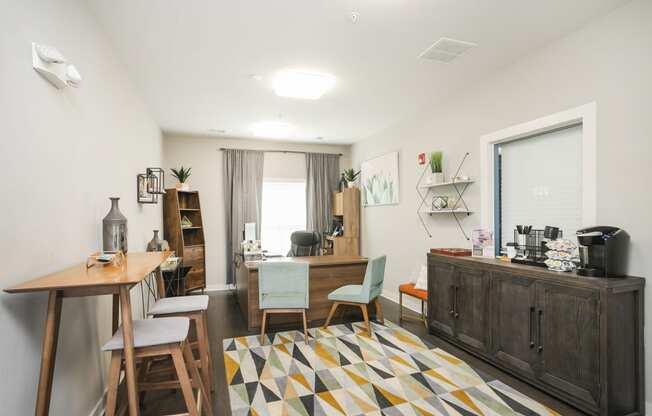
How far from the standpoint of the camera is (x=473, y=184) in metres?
3.73

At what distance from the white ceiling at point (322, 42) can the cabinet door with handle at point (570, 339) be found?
199 centimetres

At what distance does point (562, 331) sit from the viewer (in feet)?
7.79

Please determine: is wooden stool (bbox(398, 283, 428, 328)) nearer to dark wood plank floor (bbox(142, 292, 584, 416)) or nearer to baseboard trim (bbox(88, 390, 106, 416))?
dark wood plank floor (bbox(142, 292, 584, 416))

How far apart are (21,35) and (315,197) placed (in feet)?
18.1

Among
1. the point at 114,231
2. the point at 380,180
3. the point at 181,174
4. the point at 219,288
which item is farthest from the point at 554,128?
the point at 219,288

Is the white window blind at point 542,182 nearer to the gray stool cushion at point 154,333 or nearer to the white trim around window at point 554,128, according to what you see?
the white trim around window at point 554,128

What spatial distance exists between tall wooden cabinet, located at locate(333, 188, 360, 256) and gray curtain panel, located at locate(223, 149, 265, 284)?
61.3 inches

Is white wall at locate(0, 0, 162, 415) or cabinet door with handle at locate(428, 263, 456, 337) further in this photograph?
cabinet door with handle at locate(428, 263, 456, 337)

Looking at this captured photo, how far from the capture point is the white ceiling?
2.35 m

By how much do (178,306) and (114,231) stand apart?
0.64m

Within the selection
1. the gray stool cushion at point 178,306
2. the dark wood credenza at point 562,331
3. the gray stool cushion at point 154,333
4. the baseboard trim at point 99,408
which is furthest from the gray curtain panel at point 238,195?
the gray stool cushion at point 154,333

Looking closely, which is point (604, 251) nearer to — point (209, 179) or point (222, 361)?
point (222, 361)

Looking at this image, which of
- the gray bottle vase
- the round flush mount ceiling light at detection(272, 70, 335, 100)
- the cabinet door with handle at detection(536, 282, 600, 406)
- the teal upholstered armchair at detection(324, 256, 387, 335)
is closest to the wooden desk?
the teal upholstered armchair at detection(324, 256, 387, 335)

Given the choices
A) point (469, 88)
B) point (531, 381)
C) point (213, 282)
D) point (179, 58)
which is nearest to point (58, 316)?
point (179, 58)
